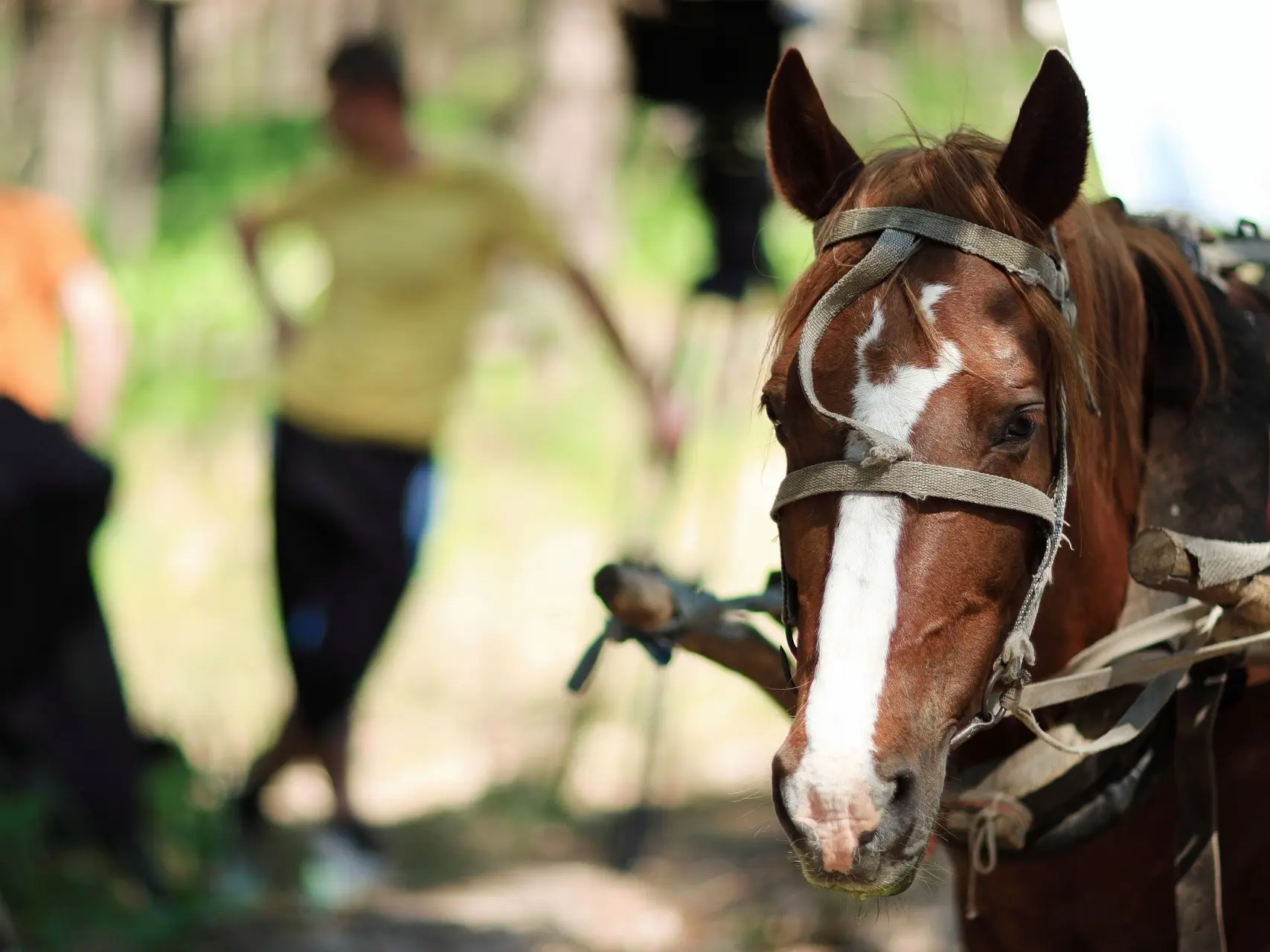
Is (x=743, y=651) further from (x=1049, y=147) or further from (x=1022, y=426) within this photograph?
(x=1049, y=147)

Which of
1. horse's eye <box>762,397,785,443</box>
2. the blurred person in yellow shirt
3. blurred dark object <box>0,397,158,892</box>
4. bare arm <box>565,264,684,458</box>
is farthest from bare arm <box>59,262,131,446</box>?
horse's eye <box>762,397,785,443</box>

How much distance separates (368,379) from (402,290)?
0.99 ft

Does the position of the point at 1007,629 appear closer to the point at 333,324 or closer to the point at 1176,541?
the point at 1176,541

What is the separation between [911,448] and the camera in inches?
68.2

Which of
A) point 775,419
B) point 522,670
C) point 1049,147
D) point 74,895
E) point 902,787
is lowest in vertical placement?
point 522,670

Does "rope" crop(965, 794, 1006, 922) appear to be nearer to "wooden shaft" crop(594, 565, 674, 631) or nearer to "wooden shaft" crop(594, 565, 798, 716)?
"wooden shaft" crop(594, 565, 798, 716)

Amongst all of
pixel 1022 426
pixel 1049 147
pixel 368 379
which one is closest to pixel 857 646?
pixel 1022 426

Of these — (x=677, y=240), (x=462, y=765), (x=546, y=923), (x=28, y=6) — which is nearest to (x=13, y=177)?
(x=28, y=6)

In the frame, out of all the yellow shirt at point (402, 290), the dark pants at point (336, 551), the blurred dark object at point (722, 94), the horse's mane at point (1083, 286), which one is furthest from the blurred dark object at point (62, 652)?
the horse's mane at point (1083, 286)

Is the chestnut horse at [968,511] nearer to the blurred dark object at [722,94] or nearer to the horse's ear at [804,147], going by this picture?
the horse's ear at [804,147]

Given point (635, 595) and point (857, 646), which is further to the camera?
point (635, 595)

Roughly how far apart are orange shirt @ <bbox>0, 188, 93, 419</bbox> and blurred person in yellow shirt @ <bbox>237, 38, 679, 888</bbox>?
0.77m

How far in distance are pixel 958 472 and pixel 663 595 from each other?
63 centimetres

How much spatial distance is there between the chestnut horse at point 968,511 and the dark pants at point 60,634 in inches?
108
